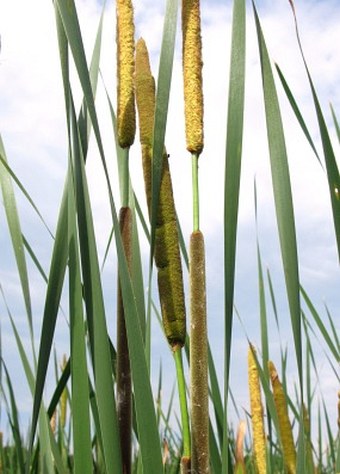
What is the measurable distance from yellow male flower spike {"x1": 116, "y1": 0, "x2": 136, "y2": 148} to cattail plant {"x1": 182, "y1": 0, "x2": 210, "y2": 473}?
83 millimetres

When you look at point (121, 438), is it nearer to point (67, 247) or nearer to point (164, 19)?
point (67, 247)

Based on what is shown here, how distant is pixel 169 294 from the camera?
2.70 ft

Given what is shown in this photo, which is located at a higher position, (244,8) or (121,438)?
(244,8)

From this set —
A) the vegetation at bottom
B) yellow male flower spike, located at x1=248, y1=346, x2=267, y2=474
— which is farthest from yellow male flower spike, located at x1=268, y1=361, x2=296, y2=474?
the vegetation at bottom

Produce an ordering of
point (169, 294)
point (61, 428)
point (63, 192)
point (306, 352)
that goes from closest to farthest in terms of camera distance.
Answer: point (169, 294) < point (63, 192) < point (306, 352) < point (61, 428)

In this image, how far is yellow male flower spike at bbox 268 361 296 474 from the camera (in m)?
1.32

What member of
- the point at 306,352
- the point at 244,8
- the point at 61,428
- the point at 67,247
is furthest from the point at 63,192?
the point at 61,428

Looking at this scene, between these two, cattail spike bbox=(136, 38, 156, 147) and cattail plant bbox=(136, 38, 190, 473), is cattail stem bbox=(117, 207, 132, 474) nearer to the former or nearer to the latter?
cattail plant bbox=(136, 38, 190, 473)

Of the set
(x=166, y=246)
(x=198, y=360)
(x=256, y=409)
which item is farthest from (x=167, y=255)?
(x=256, y=409)

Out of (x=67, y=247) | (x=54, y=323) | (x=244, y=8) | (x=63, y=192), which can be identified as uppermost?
(x=244, y=8)

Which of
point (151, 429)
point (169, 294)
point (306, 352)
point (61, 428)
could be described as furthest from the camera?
point (61, 428)

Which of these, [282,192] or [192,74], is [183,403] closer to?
[282,192]

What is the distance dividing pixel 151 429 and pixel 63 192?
0.40 metres

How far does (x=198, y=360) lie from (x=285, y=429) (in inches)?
24.7
